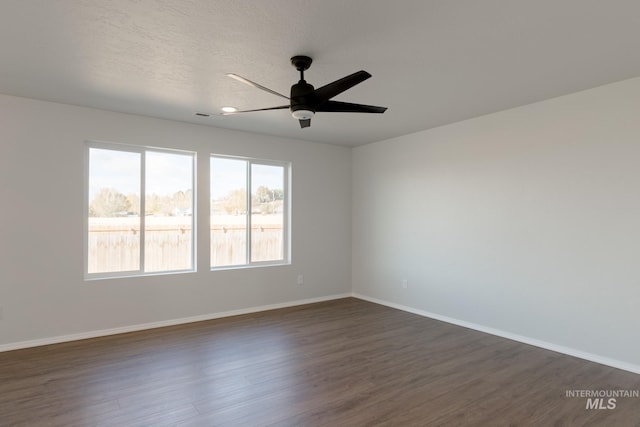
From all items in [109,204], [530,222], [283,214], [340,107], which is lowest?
[530,222]

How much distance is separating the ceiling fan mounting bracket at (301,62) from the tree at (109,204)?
9.42 feet

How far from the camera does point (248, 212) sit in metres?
5.21

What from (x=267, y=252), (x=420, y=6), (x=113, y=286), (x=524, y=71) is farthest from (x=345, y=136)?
(x=113, y=286)

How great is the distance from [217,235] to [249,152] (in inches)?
49.6

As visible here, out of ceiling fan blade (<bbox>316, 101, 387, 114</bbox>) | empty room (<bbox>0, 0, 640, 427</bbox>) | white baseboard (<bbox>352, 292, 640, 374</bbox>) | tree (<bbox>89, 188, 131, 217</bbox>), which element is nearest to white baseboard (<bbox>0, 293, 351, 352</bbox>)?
empty room (<bbox>0, 0, 640, 427</bbox>)

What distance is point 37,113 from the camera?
372cm

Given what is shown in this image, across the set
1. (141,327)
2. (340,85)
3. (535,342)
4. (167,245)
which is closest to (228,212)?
(167,245)

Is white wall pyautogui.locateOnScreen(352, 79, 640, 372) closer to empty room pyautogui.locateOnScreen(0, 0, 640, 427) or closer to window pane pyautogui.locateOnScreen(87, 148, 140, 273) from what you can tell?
empty room pyautogui.locateOnScreen(0, 0, 640, 427)

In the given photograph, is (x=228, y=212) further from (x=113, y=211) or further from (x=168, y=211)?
(x=113, y=211)

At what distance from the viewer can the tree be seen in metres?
4.12

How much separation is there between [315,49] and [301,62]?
0.52 ft

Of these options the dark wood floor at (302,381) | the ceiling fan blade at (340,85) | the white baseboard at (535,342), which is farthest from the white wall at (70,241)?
the ceiling fan blade at (340,85)

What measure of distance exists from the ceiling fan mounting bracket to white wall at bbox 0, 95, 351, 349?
7.95 feet

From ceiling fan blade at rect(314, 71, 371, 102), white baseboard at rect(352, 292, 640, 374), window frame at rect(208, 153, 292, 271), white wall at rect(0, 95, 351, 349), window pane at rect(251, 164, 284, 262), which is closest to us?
ceiling fan blade at rect(314, 71, 371, 102)
